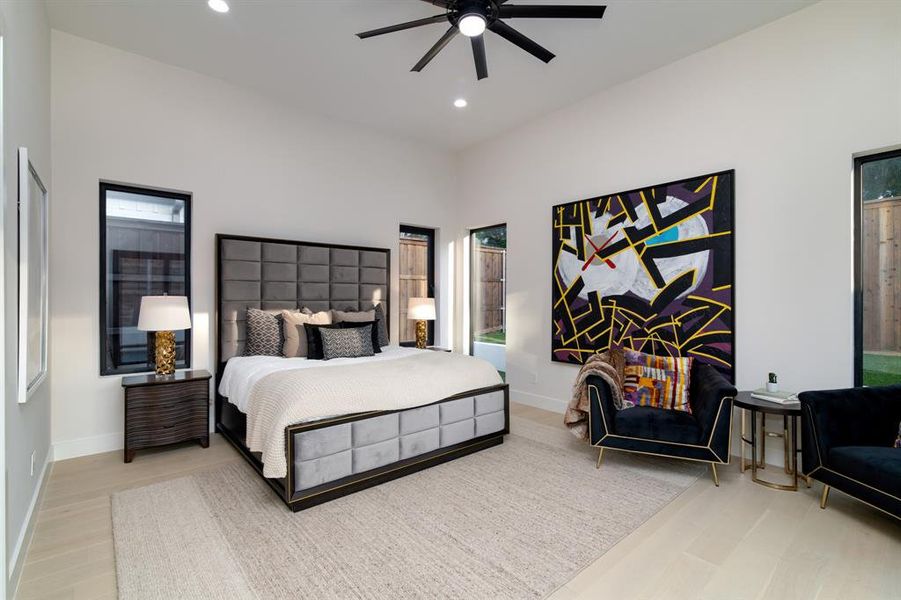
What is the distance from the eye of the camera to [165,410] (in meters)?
3.50

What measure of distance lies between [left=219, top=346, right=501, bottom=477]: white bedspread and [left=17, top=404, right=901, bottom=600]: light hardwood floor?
0.87 metres

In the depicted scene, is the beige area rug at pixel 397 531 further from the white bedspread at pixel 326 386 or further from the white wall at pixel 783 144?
the white wall at pixel 783 144

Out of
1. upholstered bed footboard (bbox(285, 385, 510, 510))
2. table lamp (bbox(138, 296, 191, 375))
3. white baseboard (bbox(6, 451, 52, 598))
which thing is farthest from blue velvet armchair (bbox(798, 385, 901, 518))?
table lamp (bbox(138, 296, 191, 375))

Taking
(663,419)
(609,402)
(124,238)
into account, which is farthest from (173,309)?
(663,419)

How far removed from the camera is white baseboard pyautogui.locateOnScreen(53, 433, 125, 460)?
3.47 meters

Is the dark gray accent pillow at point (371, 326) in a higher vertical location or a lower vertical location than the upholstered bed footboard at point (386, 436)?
higher

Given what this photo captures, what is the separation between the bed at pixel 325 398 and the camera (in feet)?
8.82

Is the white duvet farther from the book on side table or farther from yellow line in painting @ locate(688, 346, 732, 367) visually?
the book on side table

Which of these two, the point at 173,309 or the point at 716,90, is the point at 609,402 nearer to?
the point at 716,90

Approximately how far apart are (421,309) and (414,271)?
2.76 feet

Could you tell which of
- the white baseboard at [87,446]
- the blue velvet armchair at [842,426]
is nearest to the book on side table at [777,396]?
the blue velvet armchair at [842,426]

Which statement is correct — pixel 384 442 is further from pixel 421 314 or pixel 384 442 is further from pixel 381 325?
pixel 421 314

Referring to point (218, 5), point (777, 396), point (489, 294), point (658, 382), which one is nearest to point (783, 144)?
point (777, 396)

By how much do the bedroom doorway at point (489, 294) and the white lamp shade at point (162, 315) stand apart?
3.58 meters
